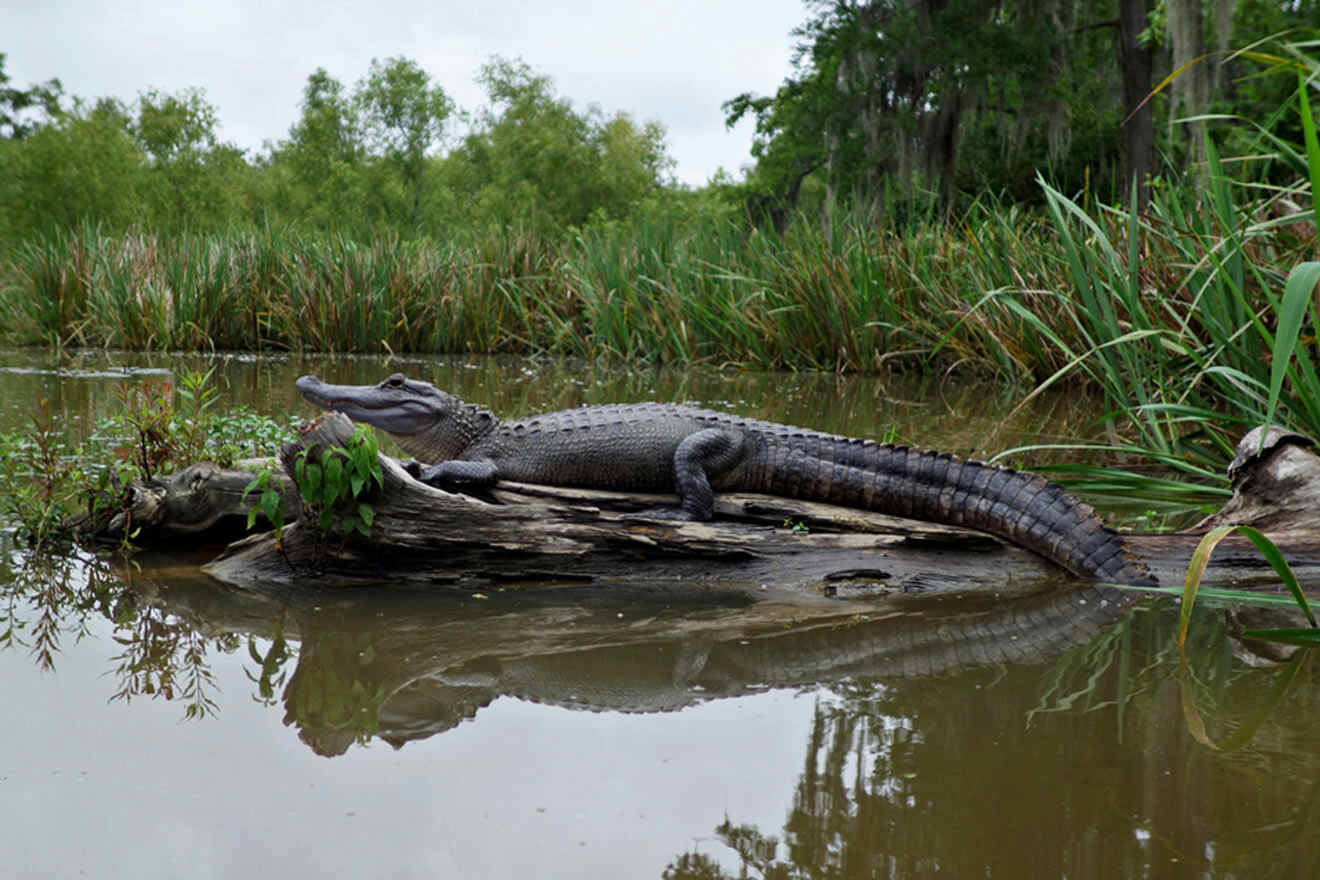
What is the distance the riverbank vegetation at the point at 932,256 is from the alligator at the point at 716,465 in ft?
2.14

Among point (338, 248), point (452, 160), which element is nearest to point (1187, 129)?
point (338, 248)

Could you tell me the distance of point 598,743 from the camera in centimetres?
221

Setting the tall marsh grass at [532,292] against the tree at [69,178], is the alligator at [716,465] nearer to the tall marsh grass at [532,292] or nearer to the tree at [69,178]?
the tall marsh grass at [532,292]

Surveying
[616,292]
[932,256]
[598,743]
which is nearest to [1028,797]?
[598,743]

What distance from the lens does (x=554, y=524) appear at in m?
3.70

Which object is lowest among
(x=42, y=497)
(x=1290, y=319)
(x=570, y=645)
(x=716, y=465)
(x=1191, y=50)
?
(x=570, y=645)

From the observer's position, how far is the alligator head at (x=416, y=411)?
4562 millimetres

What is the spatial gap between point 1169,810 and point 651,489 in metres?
2.74

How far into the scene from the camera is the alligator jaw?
15.0 ft

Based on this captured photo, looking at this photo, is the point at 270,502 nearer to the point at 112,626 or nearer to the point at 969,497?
the point at 112,626

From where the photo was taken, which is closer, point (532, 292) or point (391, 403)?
point (391, 403)

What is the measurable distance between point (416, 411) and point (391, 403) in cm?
12

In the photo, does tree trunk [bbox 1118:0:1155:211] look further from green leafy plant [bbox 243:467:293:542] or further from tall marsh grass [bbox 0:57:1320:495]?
green leafy plant [bbox 243:467:293:542]

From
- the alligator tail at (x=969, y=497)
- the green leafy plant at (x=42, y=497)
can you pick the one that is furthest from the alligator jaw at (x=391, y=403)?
the alligator tail at (x=969, y=497)
